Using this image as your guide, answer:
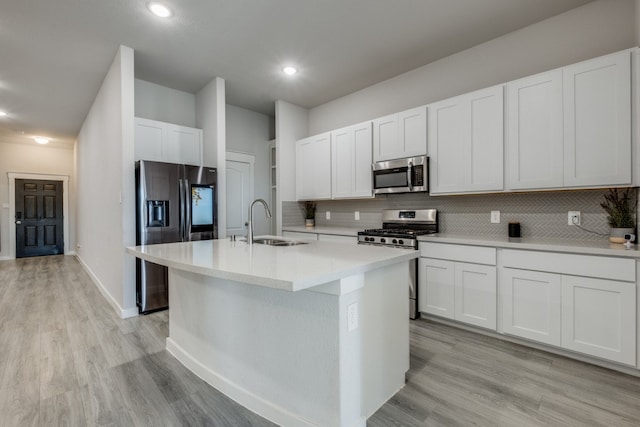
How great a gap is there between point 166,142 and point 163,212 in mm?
1083

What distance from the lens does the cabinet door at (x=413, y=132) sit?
331cm

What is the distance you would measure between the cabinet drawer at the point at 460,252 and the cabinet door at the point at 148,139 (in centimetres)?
339

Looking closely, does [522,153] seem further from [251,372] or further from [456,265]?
[251,372]

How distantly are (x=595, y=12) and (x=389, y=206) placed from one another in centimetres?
259

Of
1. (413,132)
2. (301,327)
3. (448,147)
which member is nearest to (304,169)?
(413,132)

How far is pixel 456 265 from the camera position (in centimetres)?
281

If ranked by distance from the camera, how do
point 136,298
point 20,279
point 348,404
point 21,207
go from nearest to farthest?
point 348,404 → point 136,298 → point 20,279 → point 21,207

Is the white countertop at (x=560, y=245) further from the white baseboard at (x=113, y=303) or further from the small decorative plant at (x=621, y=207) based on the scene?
the white baseboard at (x=113, y=303)

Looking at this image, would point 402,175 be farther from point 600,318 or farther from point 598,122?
point 600,318

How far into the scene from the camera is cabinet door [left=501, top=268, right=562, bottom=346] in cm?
229

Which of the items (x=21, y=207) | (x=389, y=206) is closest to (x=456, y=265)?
(x=389, y=206)

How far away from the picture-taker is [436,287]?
2.96m

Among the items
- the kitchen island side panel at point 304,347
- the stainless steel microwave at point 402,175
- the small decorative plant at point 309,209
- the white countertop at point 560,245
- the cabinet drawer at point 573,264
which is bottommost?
the kitchen island side panel at point 304,347

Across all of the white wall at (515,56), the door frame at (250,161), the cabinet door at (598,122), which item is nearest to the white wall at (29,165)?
the door frame at (250,161)
